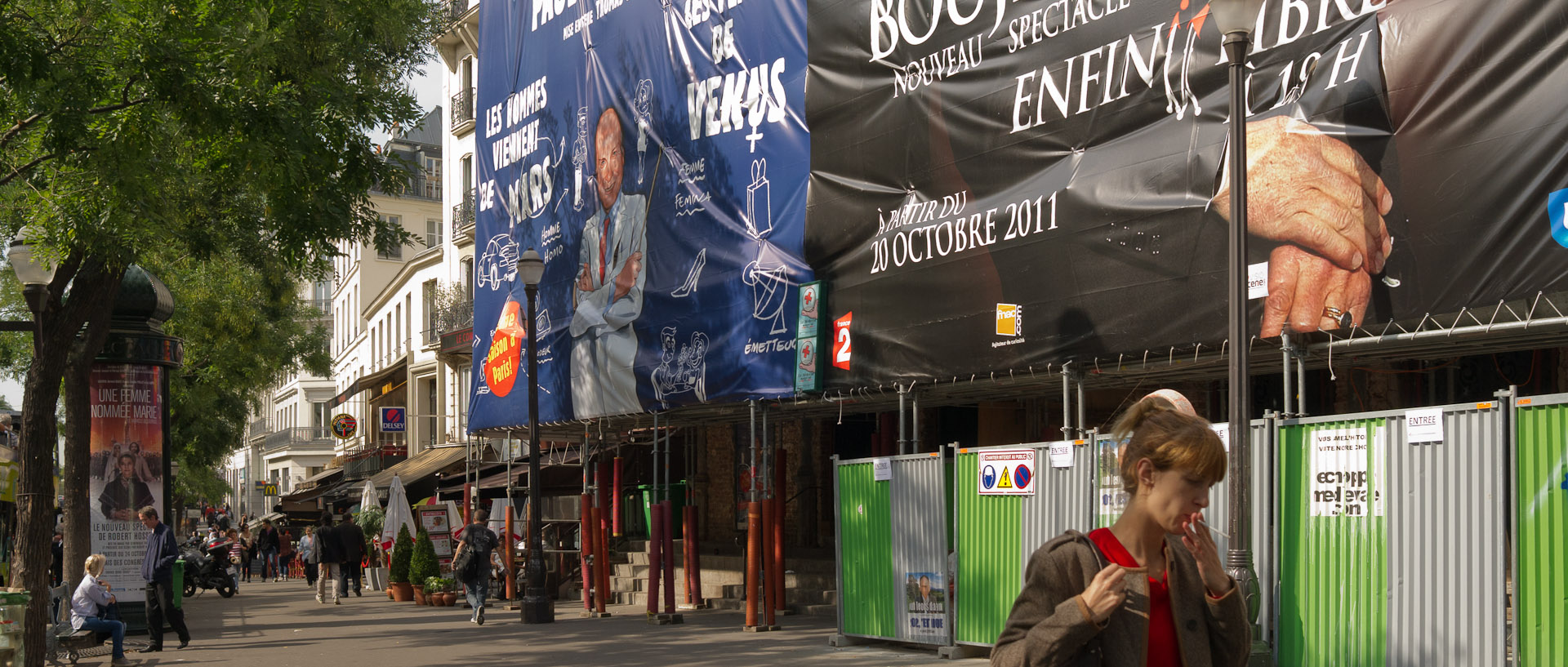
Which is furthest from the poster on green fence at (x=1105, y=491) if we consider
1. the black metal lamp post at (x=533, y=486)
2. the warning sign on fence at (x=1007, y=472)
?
the black metal lamp post at (x=533, y=486)

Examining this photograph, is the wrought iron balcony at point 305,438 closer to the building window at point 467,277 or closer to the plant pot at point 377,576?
the building window at point 467,277

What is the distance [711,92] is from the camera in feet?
61.1

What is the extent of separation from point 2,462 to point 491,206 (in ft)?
27.4

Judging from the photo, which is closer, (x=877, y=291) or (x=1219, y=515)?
(x=1219, y=515)

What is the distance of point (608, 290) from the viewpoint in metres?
21.1

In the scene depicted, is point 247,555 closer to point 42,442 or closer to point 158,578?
point 158,578

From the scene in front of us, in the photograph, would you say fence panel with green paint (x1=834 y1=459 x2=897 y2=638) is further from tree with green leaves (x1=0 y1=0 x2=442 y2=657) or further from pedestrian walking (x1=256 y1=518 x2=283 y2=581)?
pedestrian walking (x1=256 y1=518 x2=283 y2=581)

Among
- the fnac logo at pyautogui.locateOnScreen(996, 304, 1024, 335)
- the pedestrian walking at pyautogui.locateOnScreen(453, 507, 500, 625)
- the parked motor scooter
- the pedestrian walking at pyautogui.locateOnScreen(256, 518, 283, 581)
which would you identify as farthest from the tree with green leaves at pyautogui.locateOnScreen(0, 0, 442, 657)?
the pedestrian walking at pyautogui.locateOnScreen(256, 518, 283, 581)

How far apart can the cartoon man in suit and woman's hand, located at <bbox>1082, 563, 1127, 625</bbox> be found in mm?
17219

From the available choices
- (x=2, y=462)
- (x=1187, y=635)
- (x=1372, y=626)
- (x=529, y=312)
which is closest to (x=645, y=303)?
(x=529, y=312)

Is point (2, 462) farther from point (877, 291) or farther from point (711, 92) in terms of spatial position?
point (877, 291)

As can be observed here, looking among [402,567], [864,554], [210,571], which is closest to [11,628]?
[864,554]

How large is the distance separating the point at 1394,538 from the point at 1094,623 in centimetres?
687

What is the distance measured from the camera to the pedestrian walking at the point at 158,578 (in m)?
17.4
